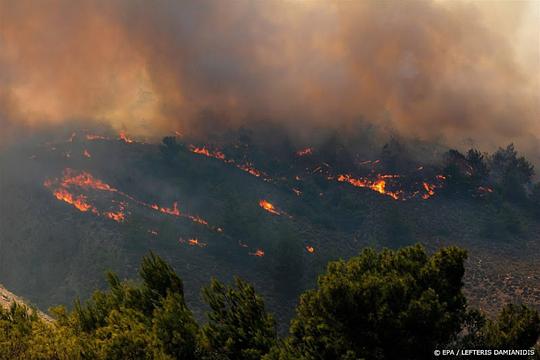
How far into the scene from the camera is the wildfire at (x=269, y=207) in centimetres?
17950

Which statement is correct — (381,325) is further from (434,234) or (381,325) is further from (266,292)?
(434,234)

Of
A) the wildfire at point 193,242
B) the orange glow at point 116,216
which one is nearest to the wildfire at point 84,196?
the orange glow at point 116,216

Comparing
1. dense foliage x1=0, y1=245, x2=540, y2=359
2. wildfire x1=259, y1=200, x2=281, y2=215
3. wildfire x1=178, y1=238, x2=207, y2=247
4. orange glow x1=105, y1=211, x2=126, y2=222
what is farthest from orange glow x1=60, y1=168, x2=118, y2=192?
dense foliage x1=0, y1=245, x2=540, y2=359

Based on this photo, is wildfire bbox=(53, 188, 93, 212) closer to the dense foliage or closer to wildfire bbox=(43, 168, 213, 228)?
wildfire bbox=(43, 168, 213, 228)

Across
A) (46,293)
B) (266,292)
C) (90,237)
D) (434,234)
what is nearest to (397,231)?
(434,234)

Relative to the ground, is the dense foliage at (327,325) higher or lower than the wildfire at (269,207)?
lower

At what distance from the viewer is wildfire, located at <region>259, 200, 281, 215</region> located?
179500mm

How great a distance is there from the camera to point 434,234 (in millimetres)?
176500

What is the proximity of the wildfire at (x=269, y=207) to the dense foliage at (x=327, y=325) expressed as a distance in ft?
473

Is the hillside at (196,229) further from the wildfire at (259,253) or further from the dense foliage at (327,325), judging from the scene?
the dense foliage at (327,325)

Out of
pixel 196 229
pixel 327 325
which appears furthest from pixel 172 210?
pixel 327 325

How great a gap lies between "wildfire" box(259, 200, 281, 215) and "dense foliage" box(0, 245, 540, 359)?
144 meters

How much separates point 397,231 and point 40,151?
124424 mm

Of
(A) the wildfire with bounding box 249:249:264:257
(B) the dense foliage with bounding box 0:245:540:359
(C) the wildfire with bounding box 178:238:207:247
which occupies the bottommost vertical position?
(B) the dense foliage with bounding box 0:245:540:359
